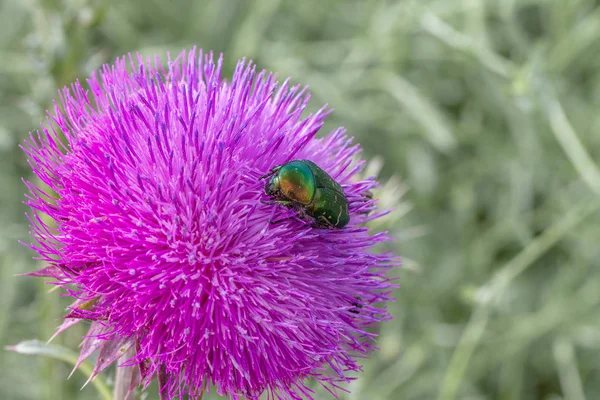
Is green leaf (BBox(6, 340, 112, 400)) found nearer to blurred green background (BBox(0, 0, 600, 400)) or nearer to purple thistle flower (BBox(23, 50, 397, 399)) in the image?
purple thistle flower (BBox(23, 50, 397, 399))

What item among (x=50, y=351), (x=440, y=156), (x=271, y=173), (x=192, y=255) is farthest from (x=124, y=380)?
(x=440, y=156)

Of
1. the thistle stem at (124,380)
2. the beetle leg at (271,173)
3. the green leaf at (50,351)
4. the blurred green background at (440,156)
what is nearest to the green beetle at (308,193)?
the beetle leg at (271,173)

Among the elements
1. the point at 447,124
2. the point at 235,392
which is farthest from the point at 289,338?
the point at 447,124

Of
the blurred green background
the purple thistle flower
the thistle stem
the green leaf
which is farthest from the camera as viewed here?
the blurred green background

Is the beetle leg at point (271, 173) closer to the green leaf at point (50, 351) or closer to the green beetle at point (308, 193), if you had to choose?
the green beetle at point (308, 193)

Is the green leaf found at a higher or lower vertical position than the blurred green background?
lower

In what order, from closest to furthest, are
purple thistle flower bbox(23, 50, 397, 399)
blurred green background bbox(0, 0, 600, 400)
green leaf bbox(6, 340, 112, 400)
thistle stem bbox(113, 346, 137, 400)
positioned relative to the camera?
purple thistle flower bbox(23, 50, 397, 399) → thistle stem bbox(113, 346, 137, 400) → green leaf bbox(6, 340, 112, 400) → blurred green background bbox(0, 0, 600, 400)

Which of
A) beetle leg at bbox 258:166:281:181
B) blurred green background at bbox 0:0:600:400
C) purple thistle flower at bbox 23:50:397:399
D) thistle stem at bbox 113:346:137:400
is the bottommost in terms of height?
thistle stem at bbox 113:346:137:400

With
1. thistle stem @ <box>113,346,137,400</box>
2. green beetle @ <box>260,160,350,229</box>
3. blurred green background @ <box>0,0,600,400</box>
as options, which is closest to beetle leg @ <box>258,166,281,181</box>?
green beetle @ <box>260,160,350,229</box>

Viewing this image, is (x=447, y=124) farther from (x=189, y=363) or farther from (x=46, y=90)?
(x=189, y=363)
